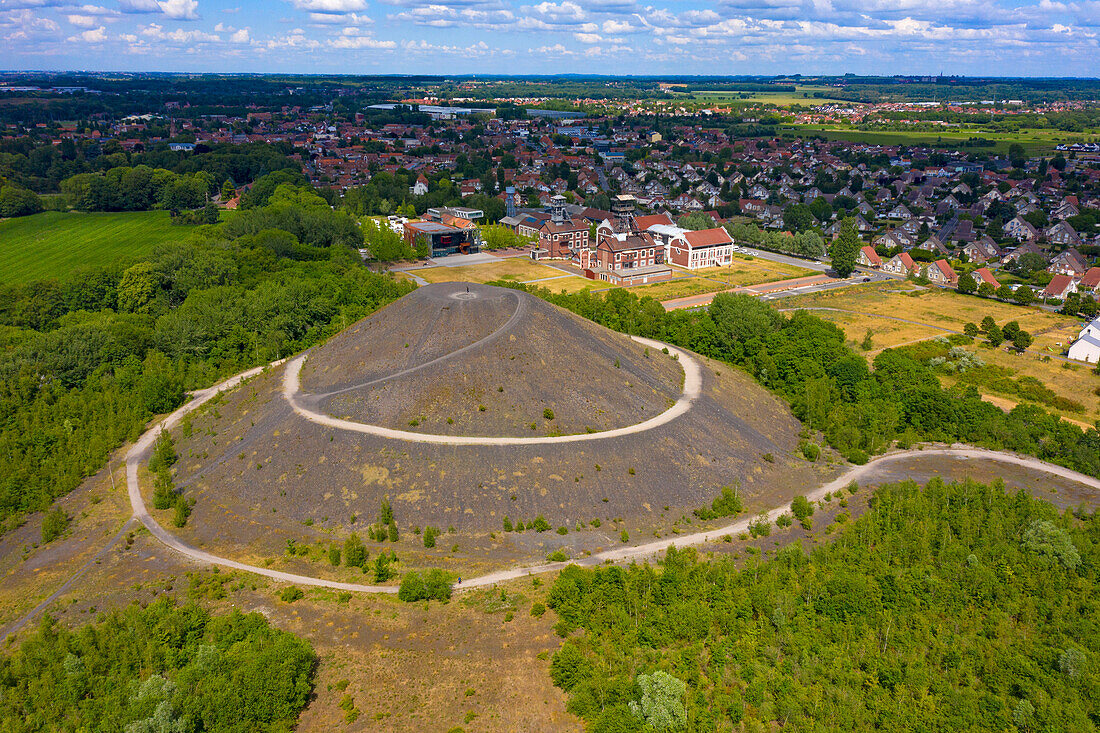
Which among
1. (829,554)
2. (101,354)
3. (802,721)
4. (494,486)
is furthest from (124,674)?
(101,354)

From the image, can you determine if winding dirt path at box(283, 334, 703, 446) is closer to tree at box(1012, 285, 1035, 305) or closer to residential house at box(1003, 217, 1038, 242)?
tree at box(1012, 285, 1035, 305)

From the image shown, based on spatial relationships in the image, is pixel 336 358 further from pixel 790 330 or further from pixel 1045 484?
pixel 1045 484

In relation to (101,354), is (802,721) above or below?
below

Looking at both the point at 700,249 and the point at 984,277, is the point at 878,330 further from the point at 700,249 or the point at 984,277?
the point at 700,249

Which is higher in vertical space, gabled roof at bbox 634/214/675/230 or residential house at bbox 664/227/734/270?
gabled roof at bbox 634/214/675/230

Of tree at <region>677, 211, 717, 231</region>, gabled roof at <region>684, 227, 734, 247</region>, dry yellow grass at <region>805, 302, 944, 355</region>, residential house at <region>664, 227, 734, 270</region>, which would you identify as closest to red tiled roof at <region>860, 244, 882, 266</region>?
residential house at <region>664, 227, 734, 270</region>

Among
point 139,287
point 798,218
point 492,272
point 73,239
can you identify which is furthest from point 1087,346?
point 73,239
